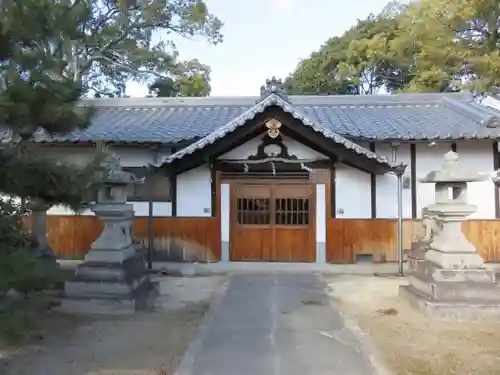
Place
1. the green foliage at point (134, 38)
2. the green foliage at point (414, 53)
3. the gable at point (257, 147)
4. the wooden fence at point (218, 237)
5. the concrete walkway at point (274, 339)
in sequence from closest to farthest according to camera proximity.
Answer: the concrete walkway at point (274, 339) < the wooden fence at point (218, 237) < the gable at point (257, 147) < the green foliage at point (414, 53) < the green foliage at point (134, 38)

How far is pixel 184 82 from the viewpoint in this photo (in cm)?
2577

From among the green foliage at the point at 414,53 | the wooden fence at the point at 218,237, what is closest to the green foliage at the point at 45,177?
the wooden fence at the point at 218,237

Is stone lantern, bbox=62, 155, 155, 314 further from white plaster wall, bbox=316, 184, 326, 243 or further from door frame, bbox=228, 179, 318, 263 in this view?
white plaster wall, bbox=316, 184, 326, 243

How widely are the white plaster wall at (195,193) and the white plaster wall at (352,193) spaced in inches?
134

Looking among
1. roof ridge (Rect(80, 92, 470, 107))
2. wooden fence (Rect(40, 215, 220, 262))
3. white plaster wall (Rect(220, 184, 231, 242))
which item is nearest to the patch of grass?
wooden fence (Rect(40, 215, 220, 262))

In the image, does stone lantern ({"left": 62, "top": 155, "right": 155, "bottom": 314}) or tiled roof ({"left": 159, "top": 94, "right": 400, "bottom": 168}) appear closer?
stone lantern ({"left": 62, "top": 155, "right": 155, "bottom": 314})

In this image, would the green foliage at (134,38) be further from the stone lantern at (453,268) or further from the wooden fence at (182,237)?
the stone lantern at (453,268)

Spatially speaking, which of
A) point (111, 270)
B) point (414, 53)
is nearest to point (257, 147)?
point (111, 270)

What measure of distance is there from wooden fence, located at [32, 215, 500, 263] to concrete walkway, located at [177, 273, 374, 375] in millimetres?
3206

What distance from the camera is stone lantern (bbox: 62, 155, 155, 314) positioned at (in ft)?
26.1

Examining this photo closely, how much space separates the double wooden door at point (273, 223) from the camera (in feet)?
42.4

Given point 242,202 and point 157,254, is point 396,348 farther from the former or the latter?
point 157,254

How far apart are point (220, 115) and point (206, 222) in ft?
14.0

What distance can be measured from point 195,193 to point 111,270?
5161mm
